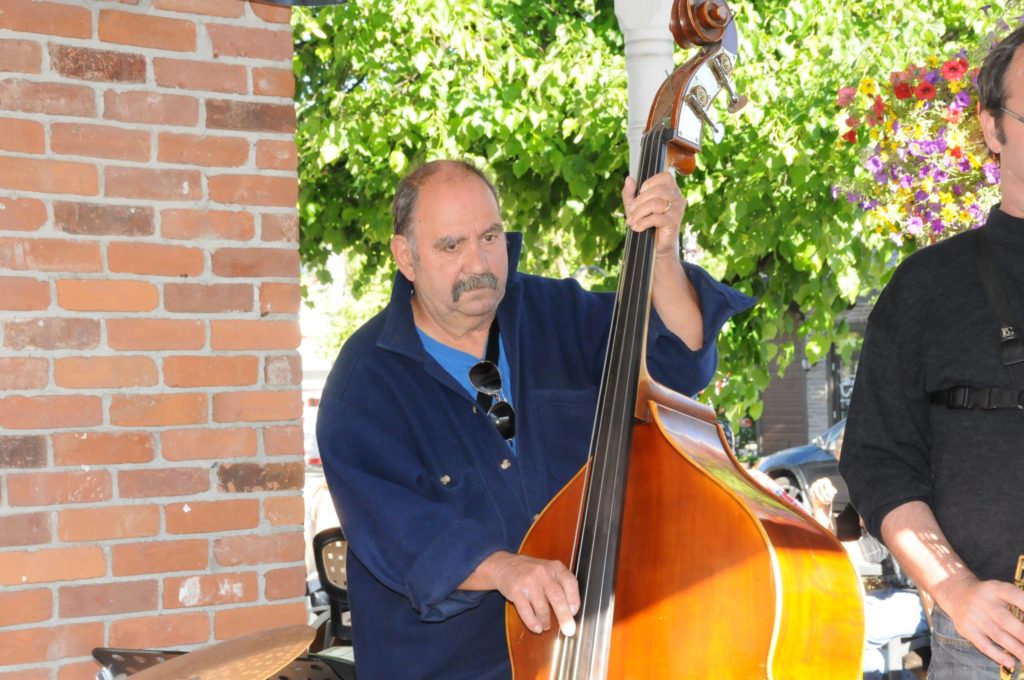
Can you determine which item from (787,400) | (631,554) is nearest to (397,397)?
(631,554)

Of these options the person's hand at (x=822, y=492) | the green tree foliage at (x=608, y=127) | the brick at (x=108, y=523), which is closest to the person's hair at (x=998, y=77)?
the brick at (x=108, y=523)

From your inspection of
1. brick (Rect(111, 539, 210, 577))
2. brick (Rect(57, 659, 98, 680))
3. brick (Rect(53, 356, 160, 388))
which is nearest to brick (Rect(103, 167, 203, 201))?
brick (Rect(53, 356, 160, 388))

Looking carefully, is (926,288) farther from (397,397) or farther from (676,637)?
(397,397)

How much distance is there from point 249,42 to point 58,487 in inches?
41.4

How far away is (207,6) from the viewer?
2.64 m

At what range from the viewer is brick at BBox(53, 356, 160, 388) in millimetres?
2492

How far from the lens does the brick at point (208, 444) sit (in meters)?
2.59

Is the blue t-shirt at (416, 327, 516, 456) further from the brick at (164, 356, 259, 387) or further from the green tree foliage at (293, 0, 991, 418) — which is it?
the green tree foliage at (293, 0, 991, 418)

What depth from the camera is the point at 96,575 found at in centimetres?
252

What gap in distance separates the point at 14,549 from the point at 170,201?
2.61 feet

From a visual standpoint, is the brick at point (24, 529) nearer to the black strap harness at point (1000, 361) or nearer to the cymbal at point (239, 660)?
the cymbal at point (239, 660)

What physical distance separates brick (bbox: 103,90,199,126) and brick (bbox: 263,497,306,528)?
85 centimetres

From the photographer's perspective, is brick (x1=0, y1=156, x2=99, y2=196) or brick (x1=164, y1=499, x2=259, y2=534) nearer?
brick (x1=0, y1=156, x2=99, y2=196)

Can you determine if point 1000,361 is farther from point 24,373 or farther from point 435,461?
point 24,373
